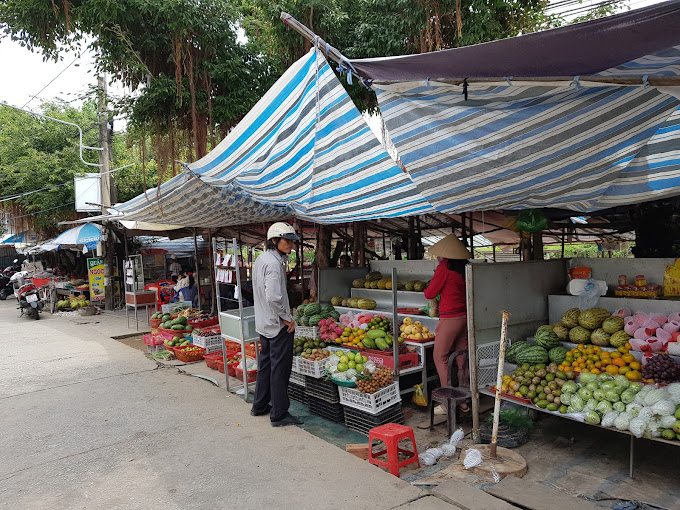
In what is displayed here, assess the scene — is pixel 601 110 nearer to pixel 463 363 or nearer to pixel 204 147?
pixel 463 363

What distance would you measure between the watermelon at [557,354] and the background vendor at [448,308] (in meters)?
0.99

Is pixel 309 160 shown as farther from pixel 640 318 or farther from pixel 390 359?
pixel 640 318

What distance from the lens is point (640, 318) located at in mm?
4906

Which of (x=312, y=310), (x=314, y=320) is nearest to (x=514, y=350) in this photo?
(x=314, y=320)

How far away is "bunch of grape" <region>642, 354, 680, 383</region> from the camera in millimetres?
4179

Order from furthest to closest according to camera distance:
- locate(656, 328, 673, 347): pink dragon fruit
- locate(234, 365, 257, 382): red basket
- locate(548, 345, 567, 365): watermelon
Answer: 1. locate(234, 365, 257, 382): red basket
2. locate(548, 345, 567, 365): watermelon
3. locate(656, 328, 673, 347): pink dragon fruit

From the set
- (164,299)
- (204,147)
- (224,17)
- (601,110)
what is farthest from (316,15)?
(164,299)

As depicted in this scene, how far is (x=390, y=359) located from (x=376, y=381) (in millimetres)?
788

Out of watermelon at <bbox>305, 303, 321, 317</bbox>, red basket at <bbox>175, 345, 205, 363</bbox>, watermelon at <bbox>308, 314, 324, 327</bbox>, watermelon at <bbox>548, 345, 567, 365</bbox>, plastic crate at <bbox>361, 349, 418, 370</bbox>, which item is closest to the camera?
watermelon at <bbox>548, 345, 567, 365</bbox>

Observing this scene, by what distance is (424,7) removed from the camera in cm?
684

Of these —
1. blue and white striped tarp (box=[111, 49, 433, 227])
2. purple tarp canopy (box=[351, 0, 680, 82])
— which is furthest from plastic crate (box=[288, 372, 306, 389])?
purple tarp canopy (box=[351, 0, 680, 82])

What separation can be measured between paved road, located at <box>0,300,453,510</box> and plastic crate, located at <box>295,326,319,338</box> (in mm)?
Answer: 1385

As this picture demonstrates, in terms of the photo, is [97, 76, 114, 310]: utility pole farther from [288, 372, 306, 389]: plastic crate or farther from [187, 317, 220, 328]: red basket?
[288, 372, 306, 389]: plastic crate

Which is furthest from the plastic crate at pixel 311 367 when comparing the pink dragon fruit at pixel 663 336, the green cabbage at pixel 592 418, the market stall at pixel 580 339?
the pink dragon fruit at pixel 663 336
